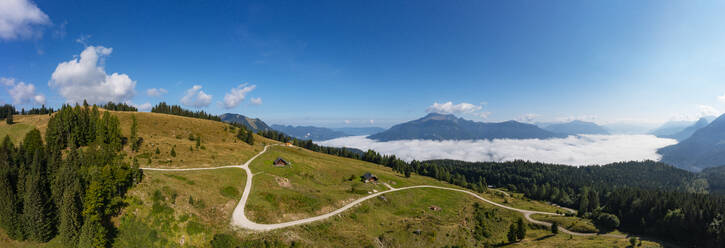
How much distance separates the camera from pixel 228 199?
56.8m

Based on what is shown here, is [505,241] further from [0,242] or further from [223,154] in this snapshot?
[0,242]

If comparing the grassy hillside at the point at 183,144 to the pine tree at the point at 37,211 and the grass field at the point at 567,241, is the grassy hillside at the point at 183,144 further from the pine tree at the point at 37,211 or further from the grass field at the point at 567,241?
the grass field at the point at 567,241

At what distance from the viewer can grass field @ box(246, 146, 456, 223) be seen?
56.8 m

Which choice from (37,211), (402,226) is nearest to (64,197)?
(37,211)

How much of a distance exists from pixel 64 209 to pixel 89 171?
7.48m

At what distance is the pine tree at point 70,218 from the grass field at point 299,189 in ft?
90.6

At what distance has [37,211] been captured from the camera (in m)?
44.4

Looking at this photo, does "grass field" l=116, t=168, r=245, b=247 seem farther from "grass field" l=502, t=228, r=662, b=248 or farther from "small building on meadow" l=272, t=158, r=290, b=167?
"grass field" l=502, t=228, r=662, b=248

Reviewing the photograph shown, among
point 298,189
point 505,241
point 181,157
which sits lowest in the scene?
point 505,241

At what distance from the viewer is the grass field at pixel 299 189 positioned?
5681cm

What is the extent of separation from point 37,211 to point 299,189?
4954 centimetres

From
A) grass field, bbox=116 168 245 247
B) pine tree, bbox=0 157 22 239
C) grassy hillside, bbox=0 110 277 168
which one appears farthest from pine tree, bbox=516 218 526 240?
A: pine tree, bbox=0 157 22 239

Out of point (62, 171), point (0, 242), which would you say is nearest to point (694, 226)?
point (62, 171)

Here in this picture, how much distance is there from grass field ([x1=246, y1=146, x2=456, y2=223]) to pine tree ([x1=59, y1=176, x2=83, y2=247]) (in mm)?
27619
